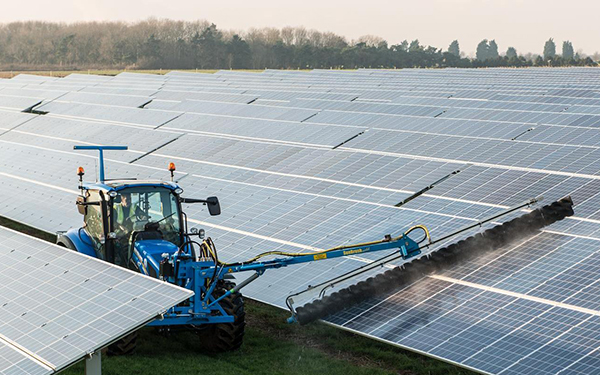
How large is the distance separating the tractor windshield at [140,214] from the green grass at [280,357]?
1852mm

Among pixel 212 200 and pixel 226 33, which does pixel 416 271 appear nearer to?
pixel 212 200

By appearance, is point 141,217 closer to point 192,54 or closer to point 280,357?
point 280,357

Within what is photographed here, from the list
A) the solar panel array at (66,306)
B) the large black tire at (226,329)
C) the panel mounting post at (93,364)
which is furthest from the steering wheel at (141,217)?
the panel mounting post at (93,364)

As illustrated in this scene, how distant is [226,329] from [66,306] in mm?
3310

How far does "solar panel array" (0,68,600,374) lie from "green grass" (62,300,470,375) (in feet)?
2.65

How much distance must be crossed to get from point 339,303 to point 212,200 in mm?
3031

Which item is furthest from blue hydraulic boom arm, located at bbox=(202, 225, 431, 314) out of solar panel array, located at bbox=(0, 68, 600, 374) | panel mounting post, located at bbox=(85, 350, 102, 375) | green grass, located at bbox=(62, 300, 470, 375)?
panel mounting post, located at bbox=(85, 350, 102, 375)

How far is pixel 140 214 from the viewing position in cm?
1474

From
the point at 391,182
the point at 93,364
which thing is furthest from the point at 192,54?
the point at 93,364

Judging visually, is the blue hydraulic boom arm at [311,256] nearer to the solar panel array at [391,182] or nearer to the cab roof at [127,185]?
the solar panel array at [391,182]

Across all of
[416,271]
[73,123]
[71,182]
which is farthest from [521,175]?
[73,123]

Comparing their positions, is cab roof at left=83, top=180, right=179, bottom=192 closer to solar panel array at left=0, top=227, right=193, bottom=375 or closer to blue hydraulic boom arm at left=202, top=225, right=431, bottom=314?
solar panel array at left=0, top=227, right=193, bottom=375

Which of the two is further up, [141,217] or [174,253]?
[141,217]

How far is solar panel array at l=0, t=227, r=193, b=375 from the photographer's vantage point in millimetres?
10305
